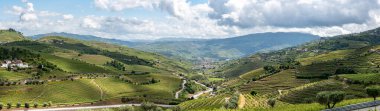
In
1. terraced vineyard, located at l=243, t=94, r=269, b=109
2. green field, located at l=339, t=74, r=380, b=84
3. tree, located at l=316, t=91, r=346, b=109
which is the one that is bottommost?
terraced vineyard, located at l=243, t=94, r=269, b=109

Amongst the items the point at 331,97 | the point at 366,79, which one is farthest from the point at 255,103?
the point at 331,97

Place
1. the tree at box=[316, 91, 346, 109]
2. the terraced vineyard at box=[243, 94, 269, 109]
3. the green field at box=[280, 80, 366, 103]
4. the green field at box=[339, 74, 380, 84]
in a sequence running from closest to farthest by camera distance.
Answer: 1. the tree at box=[316, 91, 346, 109]
2. the terraced vineyard at box=[243, 94, 269, 109]
3. the green field at box=[280, 80, 366, 103]
4. the green field at box=[339, 74, 380, 84]

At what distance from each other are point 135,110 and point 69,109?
159ft

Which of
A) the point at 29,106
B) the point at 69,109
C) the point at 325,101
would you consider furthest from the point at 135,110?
the point at 325,101

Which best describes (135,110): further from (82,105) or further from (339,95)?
(339,95)

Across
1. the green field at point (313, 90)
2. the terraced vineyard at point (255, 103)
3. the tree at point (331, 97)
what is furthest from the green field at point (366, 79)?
the tree at point (331, 97)

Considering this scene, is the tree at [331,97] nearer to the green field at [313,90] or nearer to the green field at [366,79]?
the green field at [313,90]

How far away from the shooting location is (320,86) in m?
172

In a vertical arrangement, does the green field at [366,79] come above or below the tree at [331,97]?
below

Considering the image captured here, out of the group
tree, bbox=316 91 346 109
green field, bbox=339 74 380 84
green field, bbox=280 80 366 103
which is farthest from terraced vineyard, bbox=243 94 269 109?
tree, bbox=316 91 346 109

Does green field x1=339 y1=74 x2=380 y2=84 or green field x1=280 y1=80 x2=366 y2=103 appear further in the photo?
green field x1=339 y1=74 x2=380 y2=84

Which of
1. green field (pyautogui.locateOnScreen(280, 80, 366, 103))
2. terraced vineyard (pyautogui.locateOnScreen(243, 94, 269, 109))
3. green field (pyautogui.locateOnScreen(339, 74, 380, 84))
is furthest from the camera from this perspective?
green field (pyautogui.locateOnScreen(339, 74, 380, 84))

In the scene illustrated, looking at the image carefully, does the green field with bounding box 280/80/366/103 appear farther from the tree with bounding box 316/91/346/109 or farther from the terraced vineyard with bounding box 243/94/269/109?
the tree with bounding box 316/91/346/109

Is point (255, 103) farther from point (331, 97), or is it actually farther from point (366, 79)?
point (331, 97)
